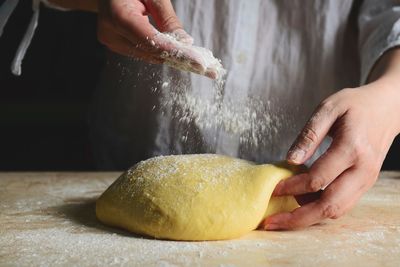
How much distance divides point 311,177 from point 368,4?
70 centimetres

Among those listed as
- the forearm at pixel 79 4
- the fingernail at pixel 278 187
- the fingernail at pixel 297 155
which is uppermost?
the forearm at pixel 79 4

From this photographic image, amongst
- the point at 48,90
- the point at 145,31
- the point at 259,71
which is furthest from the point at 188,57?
the point at 48,90

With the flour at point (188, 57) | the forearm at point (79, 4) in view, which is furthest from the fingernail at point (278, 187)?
the forearm at point (79, 4)

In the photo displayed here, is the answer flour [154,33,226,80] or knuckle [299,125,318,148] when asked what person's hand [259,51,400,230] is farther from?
flour [154,33,226,80]

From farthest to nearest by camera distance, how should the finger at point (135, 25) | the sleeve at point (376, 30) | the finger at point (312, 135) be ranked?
the sleeve at point (376, 30) → the finger at point (135, 25) → the finger at point (312, 135)

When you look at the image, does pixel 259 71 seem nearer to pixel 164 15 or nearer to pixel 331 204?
pixel 164 15

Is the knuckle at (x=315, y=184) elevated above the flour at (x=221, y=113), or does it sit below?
below

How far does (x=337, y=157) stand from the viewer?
104 cm

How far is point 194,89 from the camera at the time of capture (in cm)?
155

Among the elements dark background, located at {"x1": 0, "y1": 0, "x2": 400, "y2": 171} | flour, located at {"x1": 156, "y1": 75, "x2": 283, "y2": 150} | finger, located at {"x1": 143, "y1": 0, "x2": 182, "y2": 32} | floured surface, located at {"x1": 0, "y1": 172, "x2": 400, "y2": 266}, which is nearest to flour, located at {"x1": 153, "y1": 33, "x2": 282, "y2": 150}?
flour, located at {"x1": 156, "y1": 75, "x2": 283, "y2": 150}

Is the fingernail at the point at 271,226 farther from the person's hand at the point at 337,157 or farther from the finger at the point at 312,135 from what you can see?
the finger at the point at 312,135

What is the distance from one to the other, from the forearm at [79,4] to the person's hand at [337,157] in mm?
696

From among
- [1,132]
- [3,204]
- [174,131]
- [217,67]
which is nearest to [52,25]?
[1,132]

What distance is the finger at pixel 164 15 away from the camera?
1215mm
